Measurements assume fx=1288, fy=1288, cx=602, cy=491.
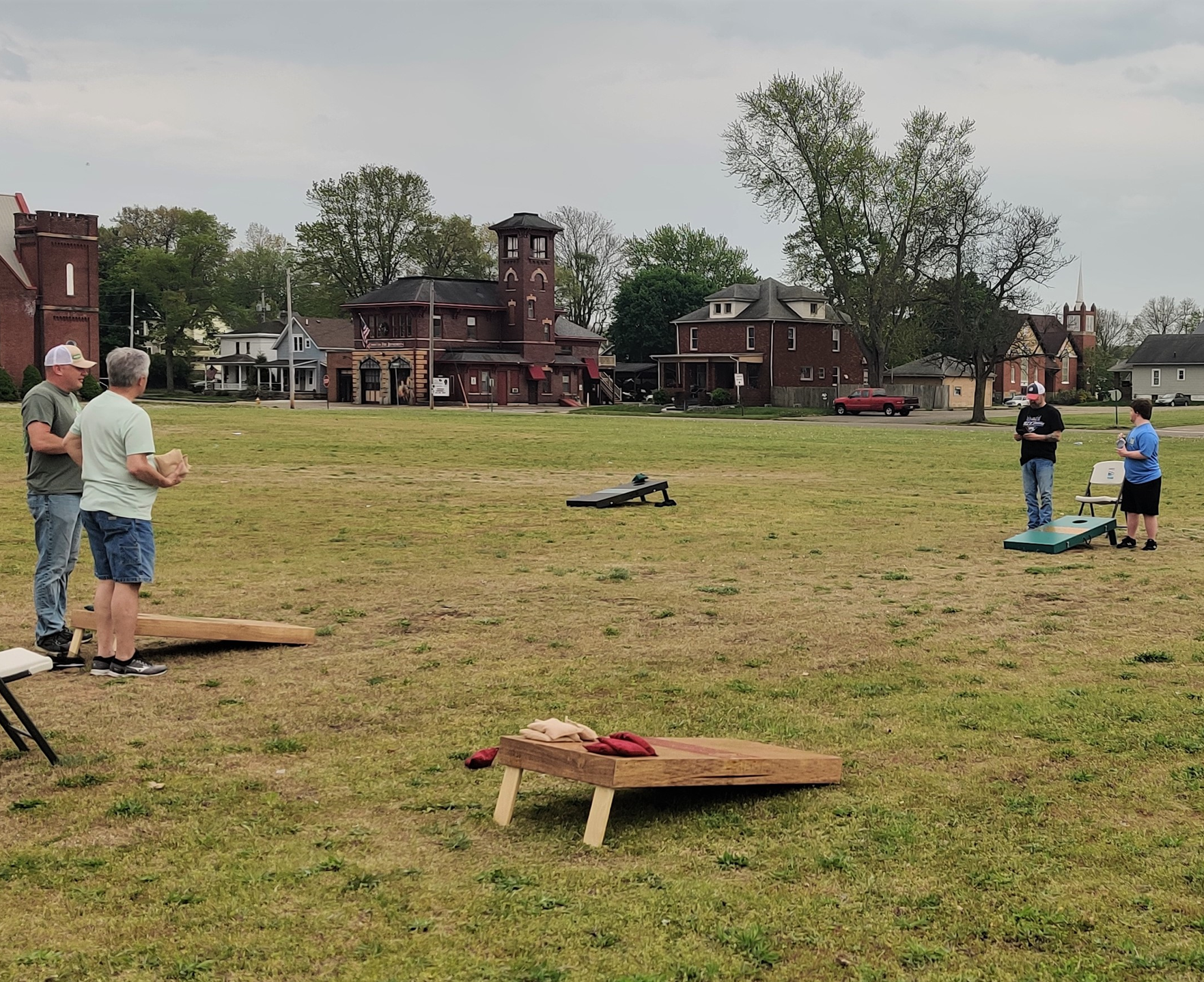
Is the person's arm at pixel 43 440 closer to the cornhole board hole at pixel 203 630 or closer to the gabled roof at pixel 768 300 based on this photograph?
the cornhole board hole at pixel 203 630

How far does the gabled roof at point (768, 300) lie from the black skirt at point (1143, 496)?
74809 mm

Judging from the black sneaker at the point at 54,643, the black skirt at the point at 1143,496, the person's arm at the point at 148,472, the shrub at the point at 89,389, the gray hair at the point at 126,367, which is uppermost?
the shrub at the point at 89,389

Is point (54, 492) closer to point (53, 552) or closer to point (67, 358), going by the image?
point (53, 552)

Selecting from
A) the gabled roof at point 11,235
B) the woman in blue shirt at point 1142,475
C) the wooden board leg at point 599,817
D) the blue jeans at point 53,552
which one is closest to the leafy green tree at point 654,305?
the gabled roof at point 11,235

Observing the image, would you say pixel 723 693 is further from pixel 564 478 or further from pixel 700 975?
pixel 564 478

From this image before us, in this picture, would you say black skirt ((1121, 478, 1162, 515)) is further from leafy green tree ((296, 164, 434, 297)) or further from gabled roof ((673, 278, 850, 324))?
leafy green tree ((296, 164, 434, 297))

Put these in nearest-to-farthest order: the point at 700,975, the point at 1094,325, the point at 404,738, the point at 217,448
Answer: the point at 700,975, the point at 404,738, the point at 217,448, the point at 1094,325

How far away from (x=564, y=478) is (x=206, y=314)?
317 ft

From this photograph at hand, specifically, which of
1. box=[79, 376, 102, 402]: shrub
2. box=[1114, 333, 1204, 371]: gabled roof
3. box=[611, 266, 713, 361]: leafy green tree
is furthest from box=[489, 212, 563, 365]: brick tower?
box=[1114, 333, 1204, 371]: gabled roof

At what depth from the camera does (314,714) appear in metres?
8.01

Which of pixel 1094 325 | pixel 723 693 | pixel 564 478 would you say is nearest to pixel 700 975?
pixel 723 693

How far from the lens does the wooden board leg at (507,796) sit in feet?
19.8

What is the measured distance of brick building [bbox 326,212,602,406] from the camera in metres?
94.1

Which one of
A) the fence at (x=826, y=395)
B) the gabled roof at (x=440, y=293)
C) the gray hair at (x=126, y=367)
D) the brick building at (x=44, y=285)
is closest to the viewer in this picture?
the gray hair at (x=126, y=367)
